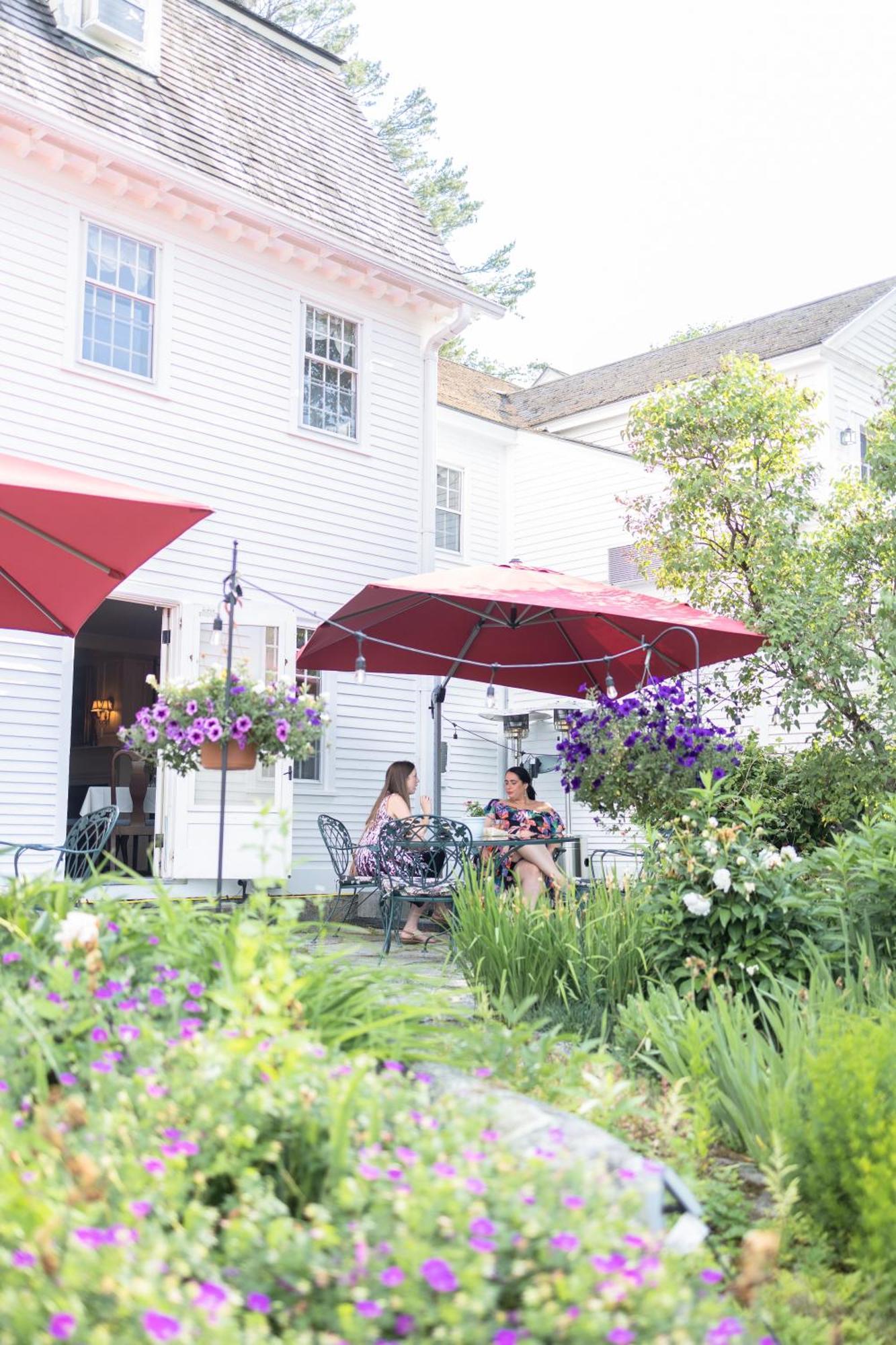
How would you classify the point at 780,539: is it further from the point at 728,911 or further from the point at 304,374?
the point at 728,911

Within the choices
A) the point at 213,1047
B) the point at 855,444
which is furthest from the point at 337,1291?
the point at 855,444

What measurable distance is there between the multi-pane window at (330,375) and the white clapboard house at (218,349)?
0.08ft

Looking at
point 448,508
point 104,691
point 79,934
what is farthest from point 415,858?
point 448,508

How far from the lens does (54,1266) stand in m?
1.61

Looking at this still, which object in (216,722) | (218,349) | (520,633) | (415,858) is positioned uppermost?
(218,349)

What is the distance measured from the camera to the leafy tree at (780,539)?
8.77m

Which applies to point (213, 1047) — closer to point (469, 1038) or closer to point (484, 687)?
point (469, 1038)

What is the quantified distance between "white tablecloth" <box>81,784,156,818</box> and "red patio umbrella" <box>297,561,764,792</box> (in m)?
3.83

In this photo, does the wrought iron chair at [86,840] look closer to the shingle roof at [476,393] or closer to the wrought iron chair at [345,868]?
the wrought iron chair at [345,868]

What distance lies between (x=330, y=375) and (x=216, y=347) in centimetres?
128

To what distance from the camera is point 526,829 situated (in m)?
7.79

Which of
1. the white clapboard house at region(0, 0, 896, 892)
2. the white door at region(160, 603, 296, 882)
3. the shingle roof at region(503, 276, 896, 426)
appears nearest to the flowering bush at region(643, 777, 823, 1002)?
the white clapboard house at region(0, 0, 896, 892)

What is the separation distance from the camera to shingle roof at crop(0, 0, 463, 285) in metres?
9.09

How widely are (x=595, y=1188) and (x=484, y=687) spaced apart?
14.2 metres
